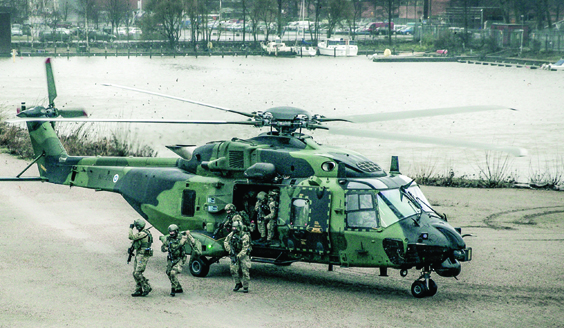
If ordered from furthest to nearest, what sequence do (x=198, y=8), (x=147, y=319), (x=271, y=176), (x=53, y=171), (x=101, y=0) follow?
(x=101, y=0) → (x=198, y=8) → (x=53, y=171) → (x=271, y=176) → (x=147, y=319)

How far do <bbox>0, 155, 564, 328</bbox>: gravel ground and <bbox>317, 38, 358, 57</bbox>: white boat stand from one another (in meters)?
75.0

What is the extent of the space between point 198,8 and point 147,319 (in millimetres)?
78206

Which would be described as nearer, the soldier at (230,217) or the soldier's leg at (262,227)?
the soldier at (230,217)

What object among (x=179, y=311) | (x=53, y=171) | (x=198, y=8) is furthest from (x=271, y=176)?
(x=198, y=8)

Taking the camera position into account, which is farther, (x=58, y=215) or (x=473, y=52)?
(x=473, y=52)

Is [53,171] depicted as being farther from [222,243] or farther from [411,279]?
[411,279]

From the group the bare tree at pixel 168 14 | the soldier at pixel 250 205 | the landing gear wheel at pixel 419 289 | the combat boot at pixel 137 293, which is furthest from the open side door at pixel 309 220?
the bare tree at pixel 168 14

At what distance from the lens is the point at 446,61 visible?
290 feet

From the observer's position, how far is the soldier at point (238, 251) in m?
13.4

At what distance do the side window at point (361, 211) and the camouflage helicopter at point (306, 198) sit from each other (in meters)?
0.02

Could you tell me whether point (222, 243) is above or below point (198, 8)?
below

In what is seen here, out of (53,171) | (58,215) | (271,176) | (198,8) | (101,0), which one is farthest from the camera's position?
(101,0)

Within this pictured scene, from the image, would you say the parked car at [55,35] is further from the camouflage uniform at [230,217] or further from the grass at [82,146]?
the camouflage uniform at [230,217]

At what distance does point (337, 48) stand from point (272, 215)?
268ft
